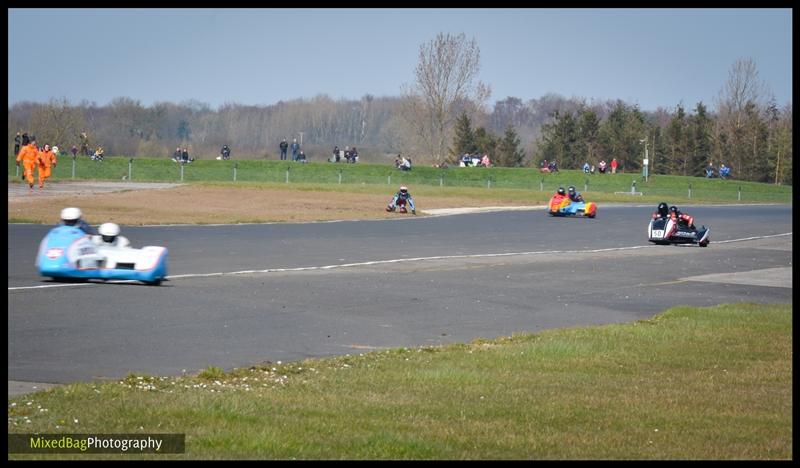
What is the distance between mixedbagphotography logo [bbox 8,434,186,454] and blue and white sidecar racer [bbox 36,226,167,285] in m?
9.75

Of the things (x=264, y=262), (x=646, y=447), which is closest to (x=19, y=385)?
(x=646, y=447)

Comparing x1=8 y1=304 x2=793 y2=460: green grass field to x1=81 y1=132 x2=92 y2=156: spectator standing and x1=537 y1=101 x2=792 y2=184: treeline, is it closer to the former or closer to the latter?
x1=81 y1=132 x2=92 y2=156: spectator standing

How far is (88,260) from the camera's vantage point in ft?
58.9

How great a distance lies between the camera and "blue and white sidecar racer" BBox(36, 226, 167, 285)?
17.8 meters

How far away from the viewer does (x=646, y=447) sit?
8.44 metres

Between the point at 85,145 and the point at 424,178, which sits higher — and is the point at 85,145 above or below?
above

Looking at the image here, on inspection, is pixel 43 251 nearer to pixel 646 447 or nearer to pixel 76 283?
pixel 76 283

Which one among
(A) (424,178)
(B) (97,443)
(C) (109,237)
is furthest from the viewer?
(A) (424,178)

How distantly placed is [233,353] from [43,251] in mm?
6146

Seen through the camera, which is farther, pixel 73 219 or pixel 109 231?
pixel 109 231

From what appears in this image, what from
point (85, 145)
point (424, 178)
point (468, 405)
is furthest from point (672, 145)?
point (468, 405)

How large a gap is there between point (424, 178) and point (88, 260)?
66672mm

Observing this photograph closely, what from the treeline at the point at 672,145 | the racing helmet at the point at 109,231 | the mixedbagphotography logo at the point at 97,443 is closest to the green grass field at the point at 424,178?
the treeline at the point at 672,145

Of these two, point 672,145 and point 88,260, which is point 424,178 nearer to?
point 672,145
